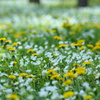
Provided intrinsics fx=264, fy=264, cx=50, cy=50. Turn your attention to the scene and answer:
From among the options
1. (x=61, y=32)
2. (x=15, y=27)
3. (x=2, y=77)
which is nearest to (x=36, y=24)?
(x=15, y=27)

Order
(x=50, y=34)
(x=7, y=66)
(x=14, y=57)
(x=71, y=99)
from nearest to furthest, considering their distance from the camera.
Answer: (x=71, y=99)
(x=7, y=66)
(x=14, y=57)
(x=50, y=34)

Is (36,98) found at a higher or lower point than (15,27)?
higher

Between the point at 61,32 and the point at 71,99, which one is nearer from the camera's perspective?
the point at 71,99

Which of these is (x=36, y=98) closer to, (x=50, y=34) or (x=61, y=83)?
(x=61, y=83)

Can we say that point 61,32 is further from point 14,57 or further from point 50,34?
point 14,57

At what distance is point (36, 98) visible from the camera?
243cm

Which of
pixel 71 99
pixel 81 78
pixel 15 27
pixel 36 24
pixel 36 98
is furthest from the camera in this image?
pixel 36 24

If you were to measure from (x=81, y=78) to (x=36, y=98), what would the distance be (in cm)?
57

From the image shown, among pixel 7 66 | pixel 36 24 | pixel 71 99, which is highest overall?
pixel 71 99

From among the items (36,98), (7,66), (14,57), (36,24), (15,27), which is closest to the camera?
(36,98)

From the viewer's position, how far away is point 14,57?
11.9 ft

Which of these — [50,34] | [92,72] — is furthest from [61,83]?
[50,34]

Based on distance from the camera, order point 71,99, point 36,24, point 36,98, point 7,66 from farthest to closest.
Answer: point 36,24 < point 7,66 < point 36,98 < point 71,99

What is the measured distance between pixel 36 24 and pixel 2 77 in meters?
4.02
